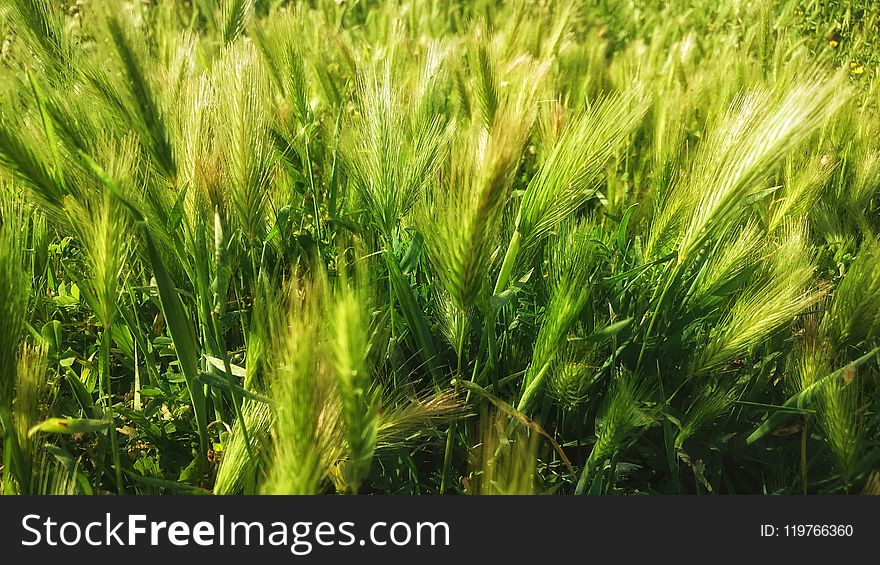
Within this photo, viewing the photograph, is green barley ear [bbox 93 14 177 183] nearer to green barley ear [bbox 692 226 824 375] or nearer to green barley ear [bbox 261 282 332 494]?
green barley ear [bbox 261 282 332 494]

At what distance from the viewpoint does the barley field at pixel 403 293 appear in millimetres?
1084

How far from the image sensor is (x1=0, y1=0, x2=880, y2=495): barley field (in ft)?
3.56

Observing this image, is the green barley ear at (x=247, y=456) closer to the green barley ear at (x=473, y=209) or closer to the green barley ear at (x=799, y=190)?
the green barley ear at (x=473, y=209)

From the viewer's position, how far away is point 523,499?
39.1 inches

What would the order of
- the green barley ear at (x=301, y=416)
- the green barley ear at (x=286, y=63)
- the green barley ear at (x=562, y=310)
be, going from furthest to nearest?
the green barley ear at (x=286, y=63) < the green barley ear at (x=562, y=310) < the green barley ear at (x=301, y=416)

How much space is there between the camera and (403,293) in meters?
1.39

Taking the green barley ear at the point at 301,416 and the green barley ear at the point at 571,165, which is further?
the green barley ear at the point at 571,165

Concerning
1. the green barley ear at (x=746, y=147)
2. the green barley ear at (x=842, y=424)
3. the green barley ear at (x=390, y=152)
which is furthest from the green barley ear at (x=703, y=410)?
the green barley ear at (x=390, y=152)

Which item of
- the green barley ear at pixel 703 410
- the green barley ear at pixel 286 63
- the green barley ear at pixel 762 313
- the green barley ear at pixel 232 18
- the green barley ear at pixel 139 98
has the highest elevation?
the green barley ear at pixel 232 18

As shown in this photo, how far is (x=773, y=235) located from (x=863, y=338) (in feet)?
0.98

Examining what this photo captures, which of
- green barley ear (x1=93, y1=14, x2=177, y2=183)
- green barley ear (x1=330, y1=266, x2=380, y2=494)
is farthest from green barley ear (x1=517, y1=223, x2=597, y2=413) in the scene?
green barley ear (x1=93, y1=14, x2=177, y2=183)

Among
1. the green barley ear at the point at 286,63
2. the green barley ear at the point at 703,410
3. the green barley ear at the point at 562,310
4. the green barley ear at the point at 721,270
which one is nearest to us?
the green barley ear at the point at 562,310

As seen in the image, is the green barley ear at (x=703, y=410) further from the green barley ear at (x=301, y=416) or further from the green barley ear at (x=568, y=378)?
the green barley ear at (x=301, y=416)

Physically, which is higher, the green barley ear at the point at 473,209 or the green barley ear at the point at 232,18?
the green barley ear at the point at 232,18
